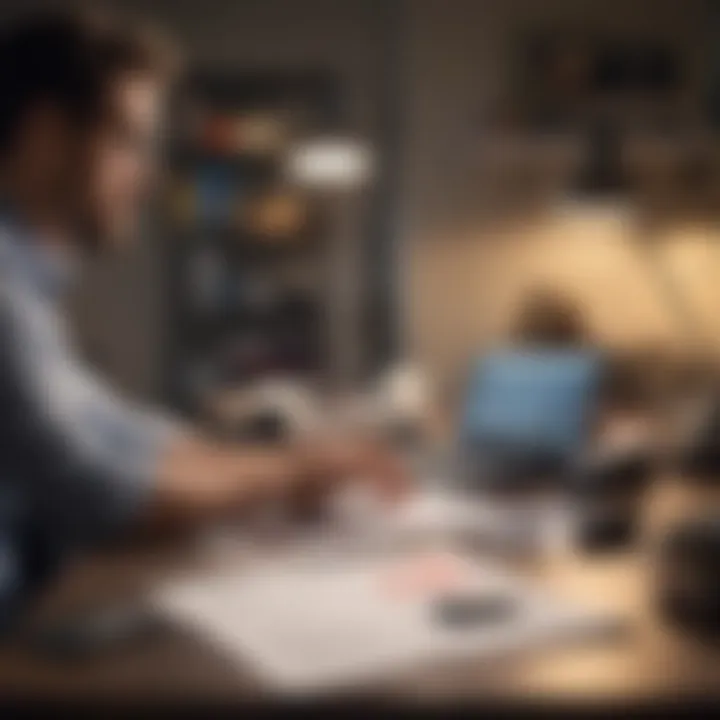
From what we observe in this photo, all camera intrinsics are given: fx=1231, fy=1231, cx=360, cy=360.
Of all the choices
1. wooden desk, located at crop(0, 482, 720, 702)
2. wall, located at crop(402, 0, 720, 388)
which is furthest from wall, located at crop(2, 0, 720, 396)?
wooden desk, located at crop(0, 482, 720, 702)

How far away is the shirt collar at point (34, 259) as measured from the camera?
1091 mm

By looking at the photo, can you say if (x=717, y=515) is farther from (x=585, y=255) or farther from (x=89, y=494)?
(x=89, y=494)

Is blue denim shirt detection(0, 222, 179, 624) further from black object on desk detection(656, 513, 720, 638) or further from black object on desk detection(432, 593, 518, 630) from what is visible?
black object on desk detection(656, 513, 720, 638)

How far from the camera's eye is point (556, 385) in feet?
3.72

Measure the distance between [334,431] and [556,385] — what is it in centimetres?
21

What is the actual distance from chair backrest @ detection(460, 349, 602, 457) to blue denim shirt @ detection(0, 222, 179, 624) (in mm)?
337

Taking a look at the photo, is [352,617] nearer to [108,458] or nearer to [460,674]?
[460,674]

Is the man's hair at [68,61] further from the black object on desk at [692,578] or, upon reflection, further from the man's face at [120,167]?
the black object on desk at [692,578]

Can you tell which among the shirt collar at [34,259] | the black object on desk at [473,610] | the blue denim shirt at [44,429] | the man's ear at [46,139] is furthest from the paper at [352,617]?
the man's ear at [46,139]

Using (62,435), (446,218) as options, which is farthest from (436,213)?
(62,435)

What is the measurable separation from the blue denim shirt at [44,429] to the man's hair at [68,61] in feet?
0.38

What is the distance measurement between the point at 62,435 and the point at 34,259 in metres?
0.16

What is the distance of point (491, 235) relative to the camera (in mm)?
1123

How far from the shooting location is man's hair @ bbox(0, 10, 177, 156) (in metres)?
1.08
